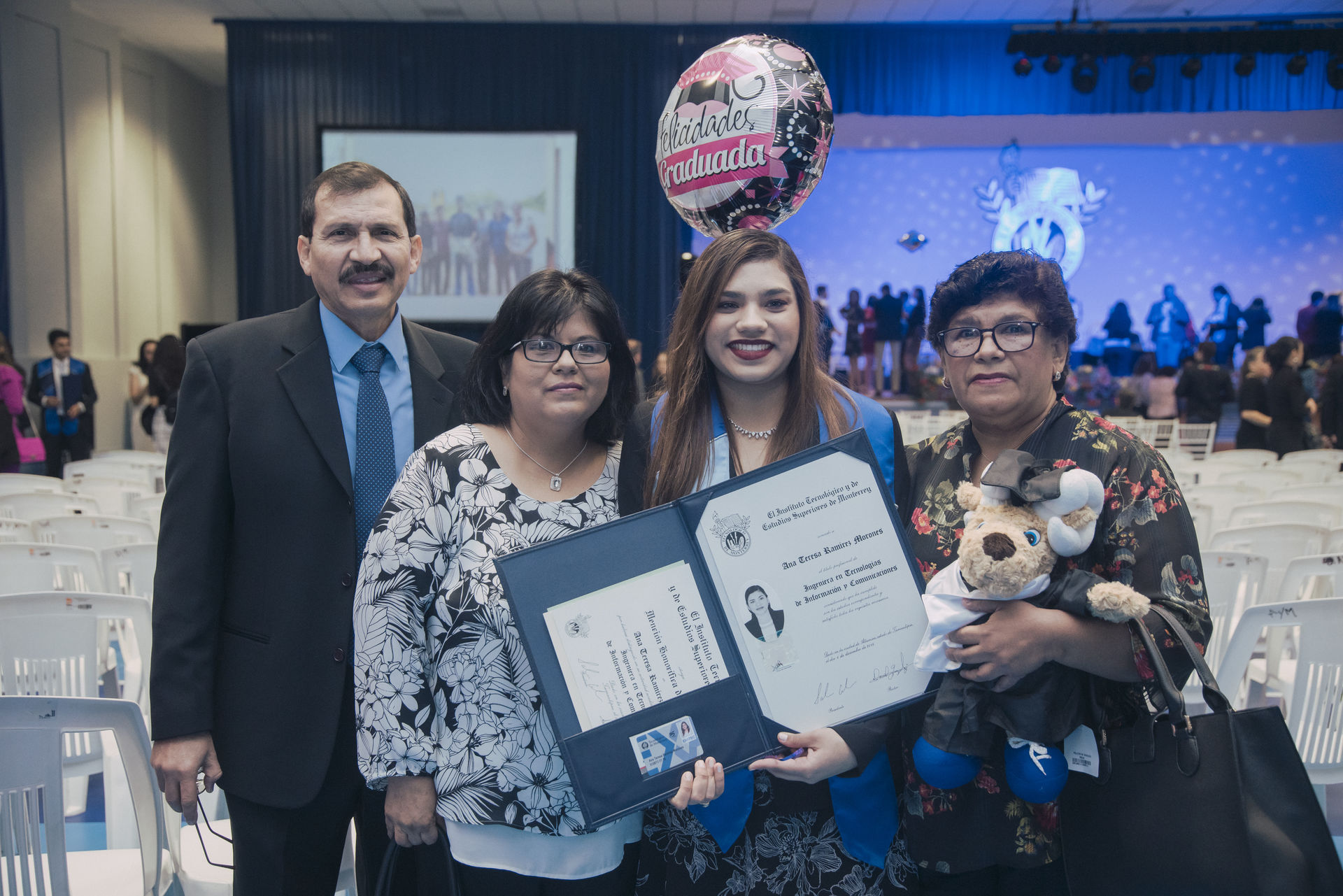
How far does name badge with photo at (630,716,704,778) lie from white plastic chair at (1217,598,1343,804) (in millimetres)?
1818

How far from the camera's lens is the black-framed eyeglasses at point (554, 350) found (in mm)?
1456

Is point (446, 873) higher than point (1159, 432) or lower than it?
higher

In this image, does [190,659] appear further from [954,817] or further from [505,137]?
[505,137]

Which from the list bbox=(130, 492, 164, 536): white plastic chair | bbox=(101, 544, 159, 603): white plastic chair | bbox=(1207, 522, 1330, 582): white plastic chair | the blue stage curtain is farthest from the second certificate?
the blue stage curtain

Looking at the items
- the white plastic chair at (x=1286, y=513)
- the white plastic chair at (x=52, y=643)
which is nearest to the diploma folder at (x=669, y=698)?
the white plastic chair at (x=52, y=643)

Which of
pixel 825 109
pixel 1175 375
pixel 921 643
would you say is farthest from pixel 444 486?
pixel 1175 375

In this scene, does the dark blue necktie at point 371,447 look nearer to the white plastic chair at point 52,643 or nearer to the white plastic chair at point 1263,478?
the white plastic chair at point 52,643

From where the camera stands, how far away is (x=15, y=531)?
3623mm

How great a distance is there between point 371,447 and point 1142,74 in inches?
443

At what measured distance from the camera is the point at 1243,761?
117 cm

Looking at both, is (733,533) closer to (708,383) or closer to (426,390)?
(708,383)

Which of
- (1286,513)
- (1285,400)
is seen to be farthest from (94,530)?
(1285,400)

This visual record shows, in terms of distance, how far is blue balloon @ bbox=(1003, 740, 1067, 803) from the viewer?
4.10 ft

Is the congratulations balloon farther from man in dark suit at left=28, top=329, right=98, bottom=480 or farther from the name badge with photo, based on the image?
man in dark suit at left=28, top=329, right=98, bottom=480
